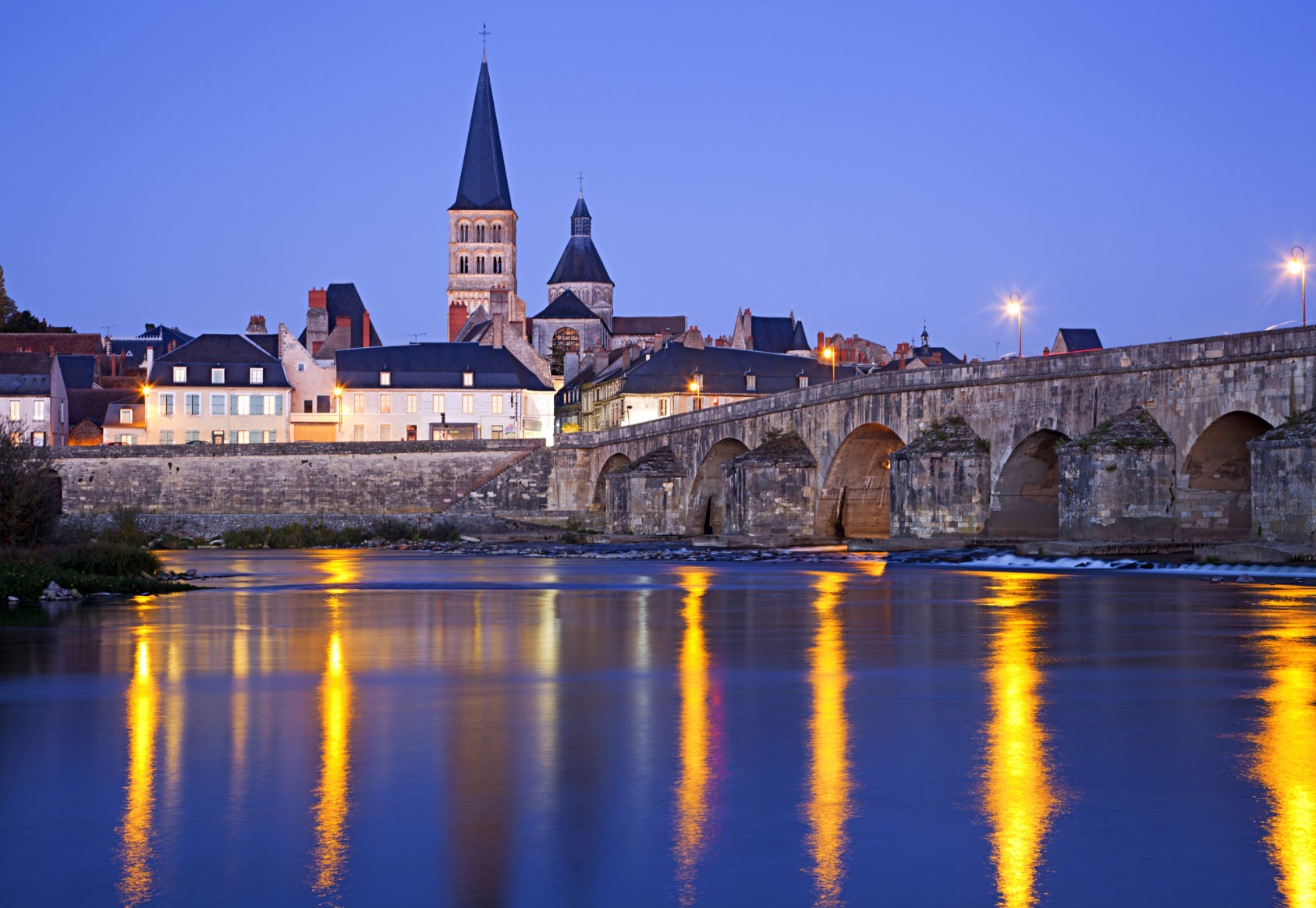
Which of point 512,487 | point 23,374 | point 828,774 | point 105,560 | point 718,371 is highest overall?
point 718,371

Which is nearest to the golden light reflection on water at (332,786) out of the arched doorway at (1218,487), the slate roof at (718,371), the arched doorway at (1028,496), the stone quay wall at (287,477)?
the arched doorway at (1218,487)

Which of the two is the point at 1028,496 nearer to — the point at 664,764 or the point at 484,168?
the point at 664,764

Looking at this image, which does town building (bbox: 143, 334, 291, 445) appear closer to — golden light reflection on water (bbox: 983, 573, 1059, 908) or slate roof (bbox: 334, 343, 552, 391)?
slate roof (bbox: 334, 343, 552, 391)

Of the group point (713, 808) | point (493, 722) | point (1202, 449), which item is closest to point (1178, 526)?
point (1202, 449)

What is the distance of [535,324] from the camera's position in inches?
4766

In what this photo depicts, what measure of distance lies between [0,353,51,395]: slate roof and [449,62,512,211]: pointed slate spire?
59.1 m

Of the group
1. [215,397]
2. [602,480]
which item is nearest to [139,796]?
[602,480]

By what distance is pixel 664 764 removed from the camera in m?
8.72

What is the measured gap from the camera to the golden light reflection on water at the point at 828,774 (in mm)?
6402

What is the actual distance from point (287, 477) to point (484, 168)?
73.1 m

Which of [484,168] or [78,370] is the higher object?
[484,168]

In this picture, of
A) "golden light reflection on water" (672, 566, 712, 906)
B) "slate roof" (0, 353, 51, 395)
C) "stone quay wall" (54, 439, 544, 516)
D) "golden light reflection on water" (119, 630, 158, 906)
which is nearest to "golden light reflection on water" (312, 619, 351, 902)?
"golden light reflection on water" (119, 630, 158, 906)

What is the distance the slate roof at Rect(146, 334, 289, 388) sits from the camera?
65.2m

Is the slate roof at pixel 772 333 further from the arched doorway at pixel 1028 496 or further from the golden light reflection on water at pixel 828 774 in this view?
the golden light reflection on water at pixel 828 774
